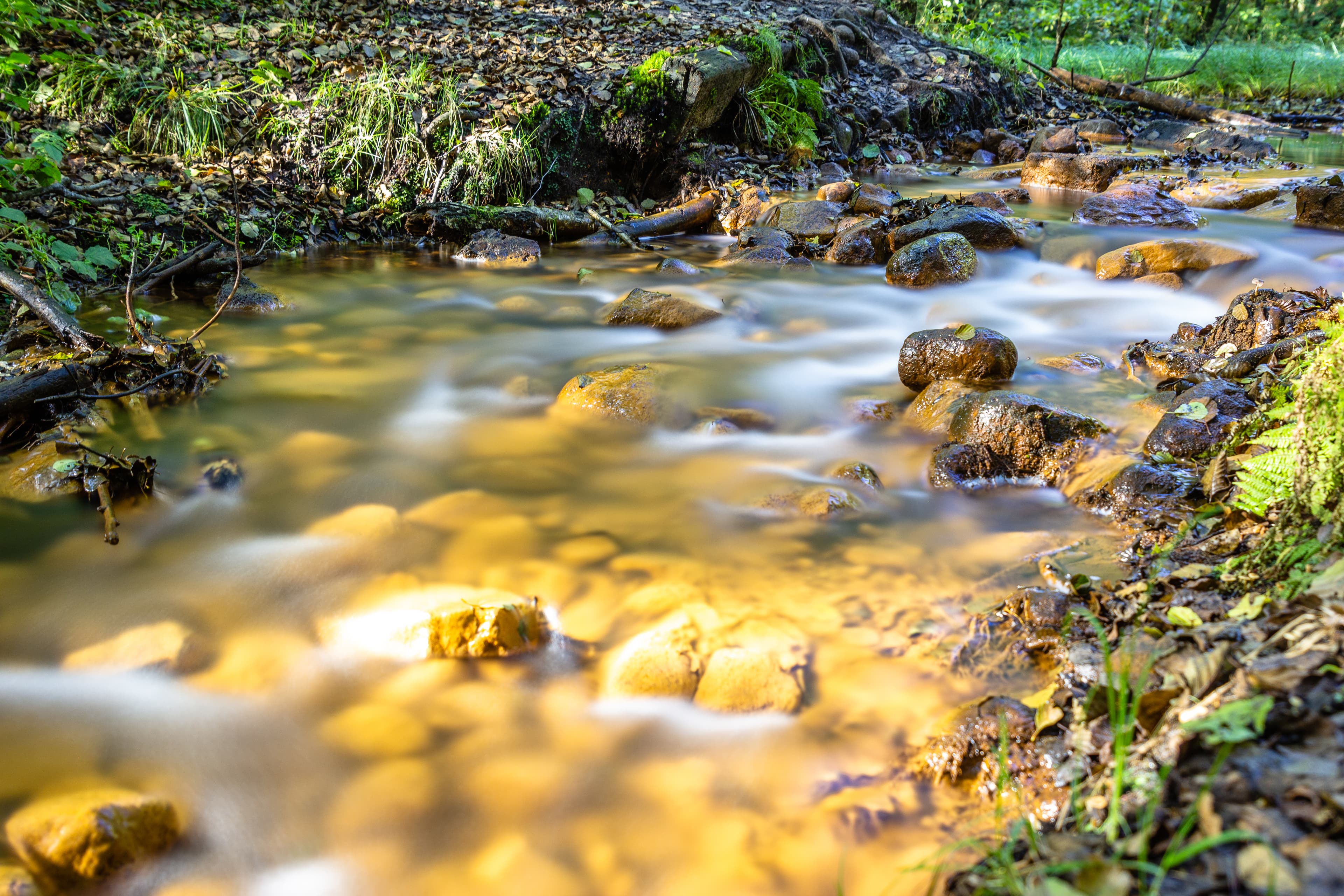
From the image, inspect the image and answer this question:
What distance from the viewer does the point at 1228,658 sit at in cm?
156

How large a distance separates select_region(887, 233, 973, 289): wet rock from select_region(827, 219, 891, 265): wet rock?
624mm

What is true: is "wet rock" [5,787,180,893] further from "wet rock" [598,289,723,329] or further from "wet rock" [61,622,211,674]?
"wet rock" [598,289,723,329]

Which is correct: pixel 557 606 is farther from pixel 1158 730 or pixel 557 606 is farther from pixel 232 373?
pixel 232 373

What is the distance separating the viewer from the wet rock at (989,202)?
806cm

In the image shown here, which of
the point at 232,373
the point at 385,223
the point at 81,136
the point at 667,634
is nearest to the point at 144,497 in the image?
the point at 232,373

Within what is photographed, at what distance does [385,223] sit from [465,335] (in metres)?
2.78

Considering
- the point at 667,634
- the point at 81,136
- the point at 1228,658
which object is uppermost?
the point at 81,136

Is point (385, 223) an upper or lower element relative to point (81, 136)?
lower

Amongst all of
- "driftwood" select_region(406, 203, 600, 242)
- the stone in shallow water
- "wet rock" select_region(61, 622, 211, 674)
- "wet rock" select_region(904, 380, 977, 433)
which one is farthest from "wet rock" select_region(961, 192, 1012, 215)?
"wet rock" select_region(61, 622, 211, 674)

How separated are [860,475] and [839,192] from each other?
18.6ft

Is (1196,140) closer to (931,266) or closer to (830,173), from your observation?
(830,173)

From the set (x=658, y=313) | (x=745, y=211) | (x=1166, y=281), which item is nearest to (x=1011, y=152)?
(x=745, y=211)

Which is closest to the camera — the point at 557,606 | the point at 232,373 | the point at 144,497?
the point at 557,606

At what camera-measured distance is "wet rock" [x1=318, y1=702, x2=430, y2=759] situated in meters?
2.22
